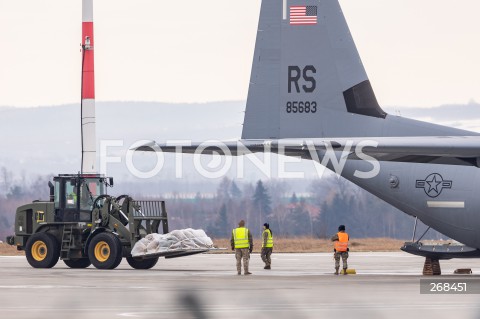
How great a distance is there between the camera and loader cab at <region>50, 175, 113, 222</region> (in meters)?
31.1

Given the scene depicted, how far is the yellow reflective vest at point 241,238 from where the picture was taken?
27609 mm

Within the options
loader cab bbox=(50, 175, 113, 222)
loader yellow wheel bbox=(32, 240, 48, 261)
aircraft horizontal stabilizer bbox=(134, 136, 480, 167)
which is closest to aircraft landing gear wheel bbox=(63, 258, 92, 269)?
loader yellow wheel bbox=(32, 240, 48, 261)

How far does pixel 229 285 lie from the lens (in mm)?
22812

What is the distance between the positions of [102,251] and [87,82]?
15.8 metres

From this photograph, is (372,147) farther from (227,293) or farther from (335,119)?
(227,293)

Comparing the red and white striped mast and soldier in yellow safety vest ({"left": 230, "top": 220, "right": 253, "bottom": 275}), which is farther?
the red and white striped mast

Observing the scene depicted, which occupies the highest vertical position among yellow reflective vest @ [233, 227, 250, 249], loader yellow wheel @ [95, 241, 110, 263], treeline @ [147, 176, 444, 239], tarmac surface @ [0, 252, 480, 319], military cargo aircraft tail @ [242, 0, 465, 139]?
military cargo aircraft tail @ [242, 0, 465, 139]

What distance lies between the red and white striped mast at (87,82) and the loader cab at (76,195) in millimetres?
13073

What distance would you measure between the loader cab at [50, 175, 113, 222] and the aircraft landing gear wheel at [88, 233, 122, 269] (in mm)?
1485

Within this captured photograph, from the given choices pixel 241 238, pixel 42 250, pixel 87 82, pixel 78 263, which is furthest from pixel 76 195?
pixel 87 82

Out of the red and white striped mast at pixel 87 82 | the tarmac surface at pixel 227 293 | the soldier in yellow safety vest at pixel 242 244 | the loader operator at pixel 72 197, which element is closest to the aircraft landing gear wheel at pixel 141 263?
the tarmac surface at pixel 227 293

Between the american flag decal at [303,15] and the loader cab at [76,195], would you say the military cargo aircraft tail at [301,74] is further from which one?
the loader cab at [76,195]

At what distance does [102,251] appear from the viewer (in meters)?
29.6

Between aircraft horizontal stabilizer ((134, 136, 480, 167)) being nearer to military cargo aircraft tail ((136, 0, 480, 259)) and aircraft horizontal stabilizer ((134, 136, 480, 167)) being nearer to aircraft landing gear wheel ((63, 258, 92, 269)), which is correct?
military cargo aircraft tail ((136, 0, 480, 259))
